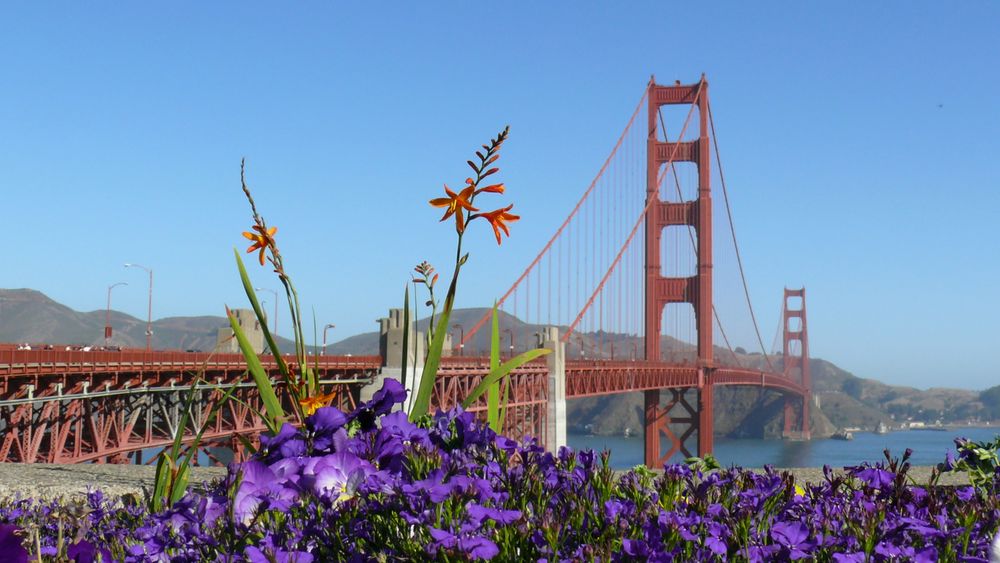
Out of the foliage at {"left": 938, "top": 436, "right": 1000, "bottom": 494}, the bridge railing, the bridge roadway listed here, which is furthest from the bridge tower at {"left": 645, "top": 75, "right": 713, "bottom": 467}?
the foliage at {"left": 938, "top": 436, "right": 1000, "bottom": 494}

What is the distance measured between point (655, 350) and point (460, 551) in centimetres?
6476

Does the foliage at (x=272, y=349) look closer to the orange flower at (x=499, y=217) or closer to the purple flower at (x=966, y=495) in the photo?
the orange flower at (x=499, y=217)

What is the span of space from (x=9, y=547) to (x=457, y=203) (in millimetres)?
2284

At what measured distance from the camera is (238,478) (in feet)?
7.69

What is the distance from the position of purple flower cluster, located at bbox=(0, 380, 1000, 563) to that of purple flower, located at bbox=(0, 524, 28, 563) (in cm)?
49

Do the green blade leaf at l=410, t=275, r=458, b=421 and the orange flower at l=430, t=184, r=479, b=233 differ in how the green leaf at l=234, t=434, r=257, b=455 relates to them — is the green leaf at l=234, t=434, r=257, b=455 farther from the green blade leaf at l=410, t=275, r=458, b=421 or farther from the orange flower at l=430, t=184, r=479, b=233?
the orange flower at l=430, t=184, r=479, b=233

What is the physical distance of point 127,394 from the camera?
89.7 feet

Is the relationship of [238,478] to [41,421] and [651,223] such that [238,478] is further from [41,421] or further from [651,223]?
[651,223]

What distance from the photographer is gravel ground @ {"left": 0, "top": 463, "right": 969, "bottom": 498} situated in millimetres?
9570

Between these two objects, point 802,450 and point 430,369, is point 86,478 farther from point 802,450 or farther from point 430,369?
point 802,450

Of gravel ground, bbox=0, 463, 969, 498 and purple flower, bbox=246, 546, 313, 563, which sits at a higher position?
purple flower, bbox=246, 546, 313, 563

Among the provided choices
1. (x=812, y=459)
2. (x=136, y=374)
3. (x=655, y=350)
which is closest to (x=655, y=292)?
(x=655, y=350)

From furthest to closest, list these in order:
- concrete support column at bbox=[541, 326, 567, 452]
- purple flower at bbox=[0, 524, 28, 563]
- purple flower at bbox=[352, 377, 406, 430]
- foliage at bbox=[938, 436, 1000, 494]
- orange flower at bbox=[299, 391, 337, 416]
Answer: concrete support column at bbox=[541, 326, 567, 452], foliage at bbox=[938, 436, 1000, 494], orange flower at bbox=[299, 391, 337, 416], purple flower at bbox=[352, 377, 406, 430], purple flower at bbox=[0, 524, 28, 563]

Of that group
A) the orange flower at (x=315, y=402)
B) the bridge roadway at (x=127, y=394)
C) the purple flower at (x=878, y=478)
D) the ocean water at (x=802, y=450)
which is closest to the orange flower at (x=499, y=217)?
the orange flower at (x=315, y=402)
